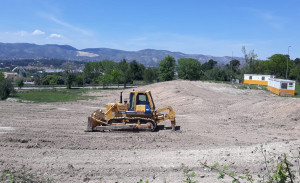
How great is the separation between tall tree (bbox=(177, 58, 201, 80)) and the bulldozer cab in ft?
193

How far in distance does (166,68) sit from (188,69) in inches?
222

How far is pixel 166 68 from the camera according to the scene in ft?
236

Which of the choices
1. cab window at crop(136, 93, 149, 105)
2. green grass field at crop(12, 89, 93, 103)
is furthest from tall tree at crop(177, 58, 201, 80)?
cab window at crop(136, 93, 149, 105)

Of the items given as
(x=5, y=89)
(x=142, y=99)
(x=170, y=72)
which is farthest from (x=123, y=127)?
(x=170, y=72)

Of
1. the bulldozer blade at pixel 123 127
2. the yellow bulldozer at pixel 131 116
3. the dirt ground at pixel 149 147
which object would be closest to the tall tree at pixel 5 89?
the dirt ground at pixel 149 147

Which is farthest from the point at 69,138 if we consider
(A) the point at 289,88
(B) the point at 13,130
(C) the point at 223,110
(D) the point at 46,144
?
(A) the point at 289,88

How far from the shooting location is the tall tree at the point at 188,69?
73250 millimetres

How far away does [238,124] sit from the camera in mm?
18438

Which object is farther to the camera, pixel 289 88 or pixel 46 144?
pixel 289 88

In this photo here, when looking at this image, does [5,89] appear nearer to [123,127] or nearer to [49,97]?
[49,97]

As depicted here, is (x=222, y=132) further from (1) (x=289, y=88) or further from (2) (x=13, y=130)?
(1) (x=289, y=88)

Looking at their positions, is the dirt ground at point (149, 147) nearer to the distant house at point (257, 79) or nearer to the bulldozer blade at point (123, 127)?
the bulldozer blade at point (123, 127)

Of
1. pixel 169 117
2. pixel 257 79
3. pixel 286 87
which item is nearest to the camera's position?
pixel 169 117

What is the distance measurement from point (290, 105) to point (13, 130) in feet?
57.9
